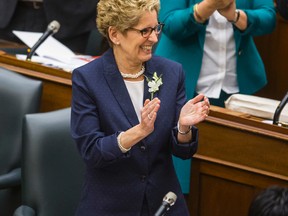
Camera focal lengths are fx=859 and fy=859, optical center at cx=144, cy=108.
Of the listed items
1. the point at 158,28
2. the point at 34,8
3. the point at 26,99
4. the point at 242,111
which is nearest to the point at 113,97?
the point at 158,28

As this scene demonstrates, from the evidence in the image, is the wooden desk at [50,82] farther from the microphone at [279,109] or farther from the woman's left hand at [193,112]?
the woman's left hand at [193,112]

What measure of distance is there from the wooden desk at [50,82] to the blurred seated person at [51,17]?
0.75m

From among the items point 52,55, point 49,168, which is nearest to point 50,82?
point 52,55

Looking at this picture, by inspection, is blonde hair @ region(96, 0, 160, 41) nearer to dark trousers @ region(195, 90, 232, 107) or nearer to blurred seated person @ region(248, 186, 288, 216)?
blurred seated person @ region(248, 186, 288, 216)

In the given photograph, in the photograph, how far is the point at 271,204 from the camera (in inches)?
83.3

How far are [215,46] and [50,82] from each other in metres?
0.83

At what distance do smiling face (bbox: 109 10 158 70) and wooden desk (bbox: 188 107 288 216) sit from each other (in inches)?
29.7

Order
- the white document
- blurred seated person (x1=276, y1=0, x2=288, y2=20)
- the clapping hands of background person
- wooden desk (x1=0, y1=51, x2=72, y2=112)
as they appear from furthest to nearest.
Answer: the white document → wooden desk (x1=0, y1=51, x2=72, y2=112) → blurred seated person (x1=276, y1=0, x2=288, y2=20) → the clapping hands of background person

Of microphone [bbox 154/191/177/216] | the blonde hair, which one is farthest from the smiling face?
microphone [bbox 154/191/177/216]

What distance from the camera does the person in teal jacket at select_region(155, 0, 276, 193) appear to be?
348cm

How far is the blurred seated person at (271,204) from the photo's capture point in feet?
6.86

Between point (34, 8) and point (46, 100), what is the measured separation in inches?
37.2

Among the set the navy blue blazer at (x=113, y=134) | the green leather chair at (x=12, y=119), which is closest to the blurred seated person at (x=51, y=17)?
the green leather chair at (x=12, y=119)

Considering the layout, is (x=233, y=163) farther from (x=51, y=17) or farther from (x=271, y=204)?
(x=51, y=17)
